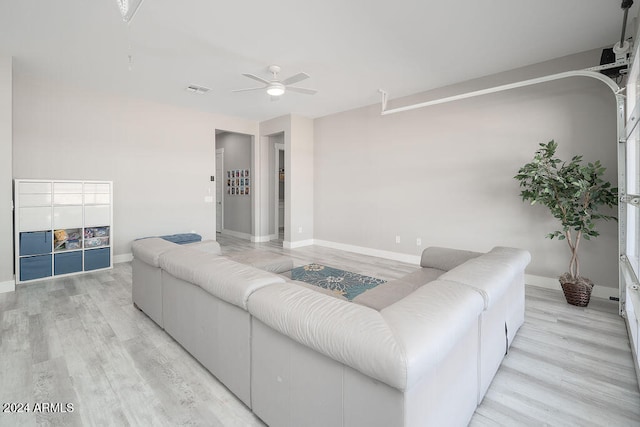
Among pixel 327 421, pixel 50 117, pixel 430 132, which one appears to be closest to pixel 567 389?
pixel 327 421

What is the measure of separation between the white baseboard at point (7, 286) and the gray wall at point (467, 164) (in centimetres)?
490

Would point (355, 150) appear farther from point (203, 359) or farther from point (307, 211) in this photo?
point (203, 359)

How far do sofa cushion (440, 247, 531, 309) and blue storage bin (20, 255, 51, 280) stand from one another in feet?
16.5

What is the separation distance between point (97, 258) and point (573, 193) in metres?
6.30

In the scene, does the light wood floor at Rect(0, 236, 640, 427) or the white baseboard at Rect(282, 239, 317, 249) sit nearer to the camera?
the light wood floor at Rect(0, 236, 640, 427)

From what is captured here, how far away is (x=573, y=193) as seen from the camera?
320 cm

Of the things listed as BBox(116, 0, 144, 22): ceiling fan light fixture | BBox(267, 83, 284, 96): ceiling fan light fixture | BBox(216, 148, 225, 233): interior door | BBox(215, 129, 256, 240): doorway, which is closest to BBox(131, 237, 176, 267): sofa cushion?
BBox(116, 0, 144, 22): ceiling fan light fixture

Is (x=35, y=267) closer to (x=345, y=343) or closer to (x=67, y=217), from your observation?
(x=67, y=217)

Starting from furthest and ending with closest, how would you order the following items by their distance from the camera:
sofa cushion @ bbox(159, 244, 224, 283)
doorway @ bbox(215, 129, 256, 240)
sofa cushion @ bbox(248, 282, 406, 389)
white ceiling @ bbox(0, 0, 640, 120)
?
doorway @ bbox(215, 129, 256, 240) < white ceiling @ bbox(0, 0, 640, 120) < sofa cushion @ bbox(159, 244, 224, 283) < sofa cushion @ bbox(248, 282, 406, 389)

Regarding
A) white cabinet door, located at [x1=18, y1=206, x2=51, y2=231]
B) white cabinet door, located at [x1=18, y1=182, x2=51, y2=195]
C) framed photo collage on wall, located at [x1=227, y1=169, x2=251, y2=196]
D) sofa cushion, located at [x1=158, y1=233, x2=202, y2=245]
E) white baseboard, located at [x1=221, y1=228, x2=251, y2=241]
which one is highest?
framed photo collage on wall, located at [x1=227, y1=169, x2=251, y2=196]

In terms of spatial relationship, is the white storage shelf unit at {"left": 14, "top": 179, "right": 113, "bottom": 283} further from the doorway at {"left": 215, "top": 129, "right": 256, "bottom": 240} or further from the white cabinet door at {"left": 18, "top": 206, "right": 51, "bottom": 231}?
the doorway at {"left": 215, "top": 129, "right": 256, "bottom": 240}

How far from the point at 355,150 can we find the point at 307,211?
1.74 meters

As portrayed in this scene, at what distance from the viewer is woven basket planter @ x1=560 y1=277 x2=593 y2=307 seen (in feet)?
10.2

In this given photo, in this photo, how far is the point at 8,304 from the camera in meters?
3.22
